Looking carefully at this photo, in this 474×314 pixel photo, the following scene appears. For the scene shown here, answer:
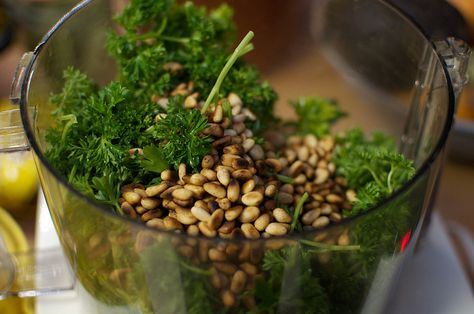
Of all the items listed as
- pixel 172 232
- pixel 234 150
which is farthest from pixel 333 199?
pixel 172 232

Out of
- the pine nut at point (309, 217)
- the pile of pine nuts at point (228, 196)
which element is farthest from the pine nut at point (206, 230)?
the pine nut at point (309, 217)

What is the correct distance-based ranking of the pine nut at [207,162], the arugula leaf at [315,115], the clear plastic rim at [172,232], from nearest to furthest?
1. the clear plastic rim at [172,232]
2. the pine nut at [207,162]
3. the arugula leaf at [315,115]

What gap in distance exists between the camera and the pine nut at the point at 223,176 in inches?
23.5

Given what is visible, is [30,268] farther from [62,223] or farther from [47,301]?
[62,223]

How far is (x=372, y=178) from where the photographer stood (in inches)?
28.5

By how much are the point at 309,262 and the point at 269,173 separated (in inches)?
5.4

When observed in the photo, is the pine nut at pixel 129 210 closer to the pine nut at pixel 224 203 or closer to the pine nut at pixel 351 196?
the pine nut at pixel 224 203

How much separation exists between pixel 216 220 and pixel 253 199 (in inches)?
1.6

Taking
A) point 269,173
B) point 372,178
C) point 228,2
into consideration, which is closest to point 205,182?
point 269,173

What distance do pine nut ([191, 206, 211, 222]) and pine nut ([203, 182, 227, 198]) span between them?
2 centimetres

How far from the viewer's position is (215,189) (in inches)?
23.3

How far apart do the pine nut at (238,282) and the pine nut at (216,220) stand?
0.05m

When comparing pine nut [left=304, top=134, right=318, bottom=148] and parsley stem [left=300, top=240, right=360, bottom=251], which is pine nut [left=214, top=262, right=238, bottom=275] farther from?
pine nut [left=304, top=134, right=318, bottom=148]

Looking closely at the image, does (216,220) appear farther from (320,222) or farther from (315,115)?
(315,115)
